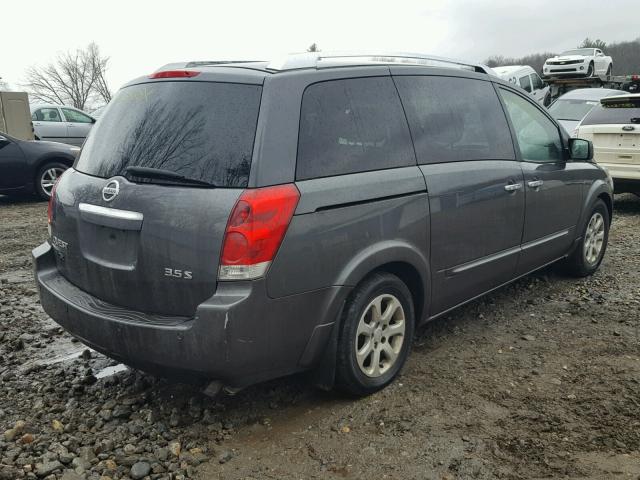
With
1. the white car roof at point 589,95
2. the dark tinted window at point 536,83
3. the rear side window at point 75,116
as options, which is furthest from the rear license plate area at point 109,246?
the dark tinted window at point 536,83

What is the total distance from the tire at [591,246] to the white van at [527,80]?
13851 millimetres

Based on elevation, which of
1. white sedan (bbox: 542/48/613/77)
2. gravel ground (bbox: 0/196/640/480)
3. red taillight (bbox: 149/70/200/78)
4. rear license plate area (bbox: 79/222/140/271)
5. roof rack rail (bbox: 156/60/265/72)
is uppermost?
white sedan (bbox: 542/48/613/77)

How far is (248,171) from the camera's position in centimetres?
270

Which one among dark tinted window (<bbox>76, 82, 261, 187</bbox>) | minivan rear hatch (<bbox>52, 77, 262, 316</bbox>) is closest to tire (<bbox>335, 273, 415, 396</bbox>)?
minivan rear hatch (<bbox>52, 77, 262, 316</bbox>)

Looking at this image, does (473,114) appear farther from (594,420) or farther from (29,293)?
(29,293)

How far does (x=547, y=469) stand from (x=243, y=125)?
6.81 feet

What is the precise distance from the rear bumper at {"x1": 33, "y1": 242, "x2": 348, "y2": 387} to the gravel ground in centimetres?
37

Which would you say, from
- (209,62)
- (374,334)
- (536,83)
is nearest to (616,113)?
(374,334)

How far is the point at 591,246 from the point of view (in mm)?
5496

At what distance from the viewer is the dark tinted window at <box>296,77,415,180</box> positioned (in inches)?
116

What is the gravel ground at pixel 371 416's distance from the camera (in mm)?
2689

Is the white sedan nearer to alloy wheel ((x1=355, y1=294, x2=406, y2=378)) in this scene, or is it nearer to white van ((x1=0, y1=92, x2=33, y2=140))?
white van ((x1=0, y1=92, x2=33, y2=140))

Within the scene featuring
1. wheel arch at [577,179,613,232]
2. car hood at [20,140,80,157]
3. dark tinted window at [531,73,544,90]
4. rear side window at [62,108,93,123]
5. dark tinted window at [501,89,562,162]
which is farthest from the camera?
dark tinted window at [531,73,544,90]

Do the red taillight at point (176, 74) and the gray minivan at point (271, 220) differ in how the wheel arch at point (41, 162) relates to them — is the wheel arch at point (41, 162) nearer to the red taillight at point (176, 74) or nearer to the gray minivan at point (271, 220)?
the gray minivan at point (271, 220)
